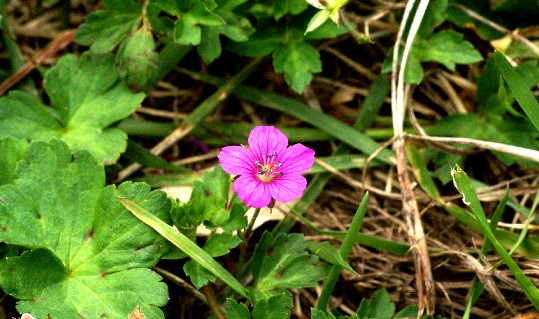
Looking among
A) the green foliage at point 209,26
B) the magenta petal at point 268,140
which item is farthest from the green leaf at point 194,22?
the magenta petal at point 268,140

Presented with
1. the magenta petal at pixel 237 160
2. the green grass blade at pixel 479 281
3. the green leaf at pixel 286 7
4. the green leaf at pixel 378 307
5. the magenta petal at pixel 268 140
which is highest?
the green leaf at pixel 286 7

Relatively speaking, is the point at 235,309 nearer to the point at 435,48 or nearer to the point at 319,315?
the point at 319,315

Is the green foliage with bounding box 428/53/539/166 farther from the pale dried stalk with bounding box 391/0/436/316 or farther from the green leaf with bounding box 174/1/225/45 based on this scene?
the green leaf with bounding box 174/1/225/45

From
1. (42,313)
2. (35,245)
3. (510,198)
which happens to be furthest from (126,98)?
(510,198)

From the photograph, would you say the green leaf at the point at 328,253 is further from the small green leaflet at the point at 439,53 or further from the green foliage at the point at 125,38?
the green foliage at the point at 125,38

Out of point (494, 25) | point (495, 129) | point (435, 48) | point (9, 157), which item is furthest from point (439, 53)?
point (9, 157)

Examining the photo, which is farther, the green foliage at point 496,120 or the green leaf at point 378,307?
the green foliage at point 496,120

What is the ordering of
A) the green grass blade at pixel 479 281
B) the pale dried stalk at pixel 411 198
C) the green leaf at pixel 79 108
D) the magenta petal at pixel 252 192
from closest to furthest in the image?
the magenta petal at pixel 252 192, the green grass blade at pixel 479 281, the pale dried stalk at pixel 411 198, the green leaf at pixel 79 108
